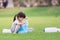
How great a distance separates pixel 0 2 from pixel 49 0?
11.2ft

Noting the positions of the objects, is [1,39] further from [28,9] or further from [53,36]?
[28,9]

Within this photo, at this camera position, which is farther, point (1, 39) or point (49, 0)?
point (49, 0)

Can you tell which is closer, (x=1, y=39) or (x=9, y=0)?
(x=1, y=39)

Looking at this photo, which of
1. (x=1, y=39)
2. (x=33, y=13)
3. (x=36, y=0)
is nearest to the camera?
(x=1, y=39)

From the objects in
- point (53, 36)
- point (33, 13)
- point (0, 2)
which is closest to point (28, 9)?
point (33, 13)

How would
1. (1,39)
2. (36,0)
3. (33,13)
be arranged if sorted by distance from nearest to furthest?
1. (1,39)
2. (33,13)
3. (36,0)

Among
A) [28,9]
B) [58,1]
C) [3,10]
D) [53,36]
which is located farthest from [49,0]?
[53,36]

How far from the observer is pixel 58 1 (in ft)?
59.1

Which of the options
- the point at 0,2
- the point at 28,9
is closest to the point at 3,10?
the point at 0,2

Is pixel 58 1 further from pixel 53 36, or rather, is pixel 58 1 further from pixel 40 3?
pixel 53 36

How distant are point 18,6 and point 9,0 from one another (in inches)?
29.0

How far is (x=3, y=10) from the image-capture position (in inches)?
678

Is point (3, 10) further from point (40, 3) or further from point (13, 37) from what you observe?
point (13, 37)

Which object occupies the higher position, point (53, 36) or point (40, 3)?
point (53, 36)
